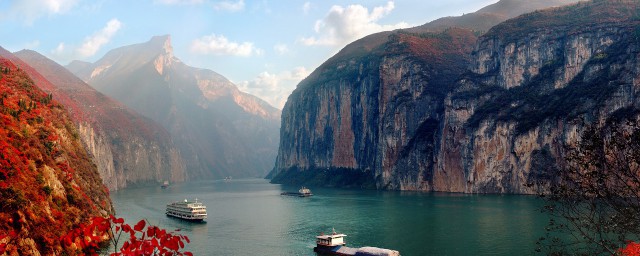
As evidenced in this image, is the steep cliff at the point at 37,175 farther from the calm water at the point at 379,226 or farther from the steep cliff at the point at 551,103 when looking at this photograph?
the steep cliff at the point at 551,103

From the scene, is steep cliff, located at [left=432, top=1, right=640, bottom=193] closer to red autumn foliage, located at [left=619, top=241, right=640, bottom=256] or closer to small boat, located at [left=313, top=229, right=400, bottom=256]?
small boat, located at [left=313, top=229, right=400, bottom=256]

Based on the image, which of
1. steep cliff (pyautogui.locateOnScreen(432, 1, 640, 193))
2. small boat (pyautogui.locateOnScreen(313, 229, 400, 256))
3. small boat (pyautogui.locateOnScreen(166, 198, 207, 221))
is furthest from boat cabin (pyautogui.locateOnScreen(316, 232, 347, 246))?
steep cliff (pyautogui.locateOnScreen(432, 1, 640, 193))

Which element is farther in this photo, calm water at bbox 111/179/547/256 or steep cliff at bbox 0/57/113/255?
calm water at bbox 111/179/547/256

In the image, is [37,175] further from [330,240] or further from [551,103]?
[551,103]

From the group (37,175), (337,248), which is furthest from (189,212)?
(37,175)

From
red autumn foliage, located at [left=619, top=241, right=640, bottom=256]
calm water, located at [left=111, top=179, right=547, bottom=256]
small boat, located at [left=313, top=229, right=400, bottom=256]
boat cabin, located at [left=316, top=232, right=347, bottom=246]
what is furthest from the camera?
boat cabin, located at [left=316, top=232, right=347, bottom=246]

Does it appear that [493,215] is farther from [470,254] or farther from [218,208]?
[218,208]

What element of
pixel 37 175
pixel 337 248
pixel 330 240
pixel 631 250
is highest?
pixel 37 175

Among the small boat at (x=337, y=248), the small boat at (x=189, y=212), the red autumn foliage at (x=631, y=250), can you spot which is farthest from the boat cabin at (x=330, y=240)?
the red autumn foliage at (x=631, y=250)
